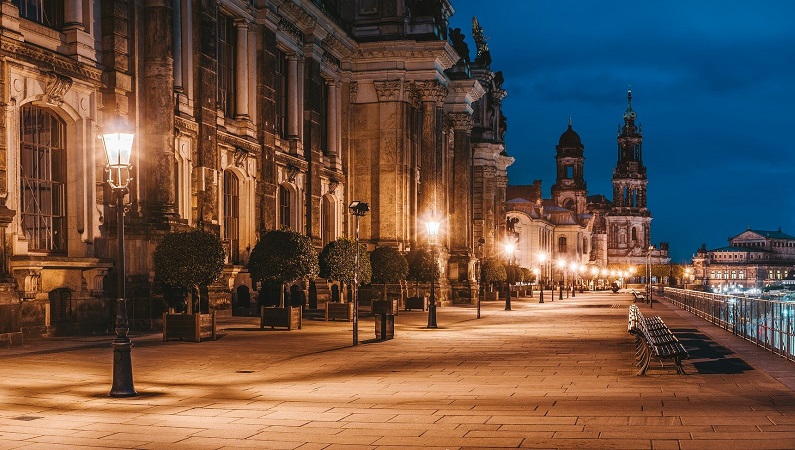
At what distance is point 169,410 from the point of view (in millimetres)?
14891

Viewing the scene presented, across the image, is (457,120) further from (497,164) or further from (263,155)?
(263,155)

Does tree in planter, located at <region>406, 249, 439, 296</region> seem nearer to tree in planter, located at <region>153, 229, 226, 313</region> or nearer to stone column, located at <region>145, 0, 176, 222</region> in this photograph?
stone column, located at <region>145, 0, 176, 222</region>

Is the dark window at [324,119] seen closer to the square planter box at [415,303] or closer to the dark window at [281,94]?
the dark window at [281,94]

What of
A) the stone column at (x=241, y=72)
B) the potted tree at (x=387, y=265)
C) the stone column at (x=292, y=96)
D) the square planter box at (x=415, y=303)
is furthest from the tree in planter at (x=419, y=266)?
the stone column at (x=241, y=72)

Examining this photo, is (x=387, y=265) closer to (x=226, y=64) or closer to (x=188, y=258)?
(x=226, y=64)

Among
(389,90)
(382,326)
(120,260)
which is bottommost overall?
(382,326)

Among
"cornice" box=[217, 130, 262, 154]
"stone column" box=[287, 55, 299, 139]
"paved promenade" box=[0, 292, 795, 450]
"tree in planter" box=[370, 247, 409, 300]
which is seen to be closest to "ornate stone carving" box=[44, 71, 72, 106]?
"paved promenade" box=[0, 292, 795, 450]

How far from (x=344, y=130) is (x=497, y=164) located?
38.8 m

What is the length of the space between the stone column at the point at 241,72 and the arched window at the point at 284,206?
21.7ft

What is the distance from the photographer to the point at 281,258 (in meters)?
35.6

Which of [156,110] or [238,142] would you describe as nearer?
[156,110]

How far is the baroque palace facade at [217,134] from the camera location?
28.6m

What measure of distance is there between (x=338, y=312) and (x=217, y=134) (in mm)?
8408

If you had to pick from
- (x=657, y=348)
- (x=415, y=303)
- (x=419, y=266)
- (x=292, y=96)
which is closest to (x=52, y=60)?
(x=657, y=348)
